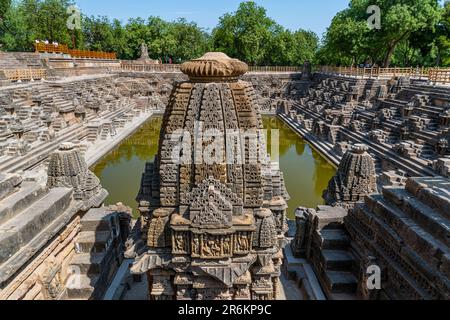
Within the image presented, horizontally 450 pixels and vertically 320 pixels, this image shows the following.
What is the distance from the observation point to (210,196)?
16.5 feet

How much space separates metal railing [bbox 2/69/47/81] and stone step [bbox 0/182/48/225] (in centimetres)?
2361

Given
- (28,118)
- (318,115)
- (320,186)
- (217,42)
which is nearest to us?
(320,186)

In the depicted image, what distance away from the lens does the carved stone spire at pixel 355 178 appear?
8008 millimetres

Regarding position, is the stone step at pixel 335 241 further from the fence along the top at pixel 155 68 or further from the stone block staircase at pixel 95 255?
the fence along the top at pixel 155 68

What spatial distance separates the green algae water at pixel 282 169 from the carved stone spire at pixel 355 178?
13.8 ft

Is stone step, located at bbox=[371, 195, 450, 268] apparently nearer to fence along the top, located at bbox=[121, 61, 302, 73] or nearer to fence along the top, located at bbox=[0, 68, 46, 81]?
fence along the top, located at bbox=[0, 68, 46, 81]

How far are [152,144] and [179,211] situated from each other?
19087 mm

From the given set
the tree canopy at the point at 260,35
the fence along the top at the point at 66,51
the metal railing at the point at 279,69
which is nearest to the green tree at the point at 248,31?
the tree canopy at the point at 260,35

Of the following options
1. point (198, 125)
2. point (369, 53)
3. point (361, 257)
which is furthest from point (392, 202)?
point (369, 53)

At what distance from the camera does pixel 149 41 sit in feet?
189

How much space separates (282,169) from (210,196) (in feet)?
44.3

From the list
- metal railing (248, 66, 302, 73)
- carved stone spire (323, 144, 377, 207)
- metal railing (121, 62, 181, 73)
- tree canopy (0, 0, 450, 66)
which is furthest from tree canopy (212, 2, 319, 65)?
carved stone spire (323, 144, 377, 207)

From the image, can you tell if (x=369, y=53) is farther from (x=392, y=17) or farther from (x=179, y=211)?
(x=179, y=211)

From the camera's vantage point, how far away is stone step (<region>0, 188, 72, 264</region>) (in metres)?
4.69
